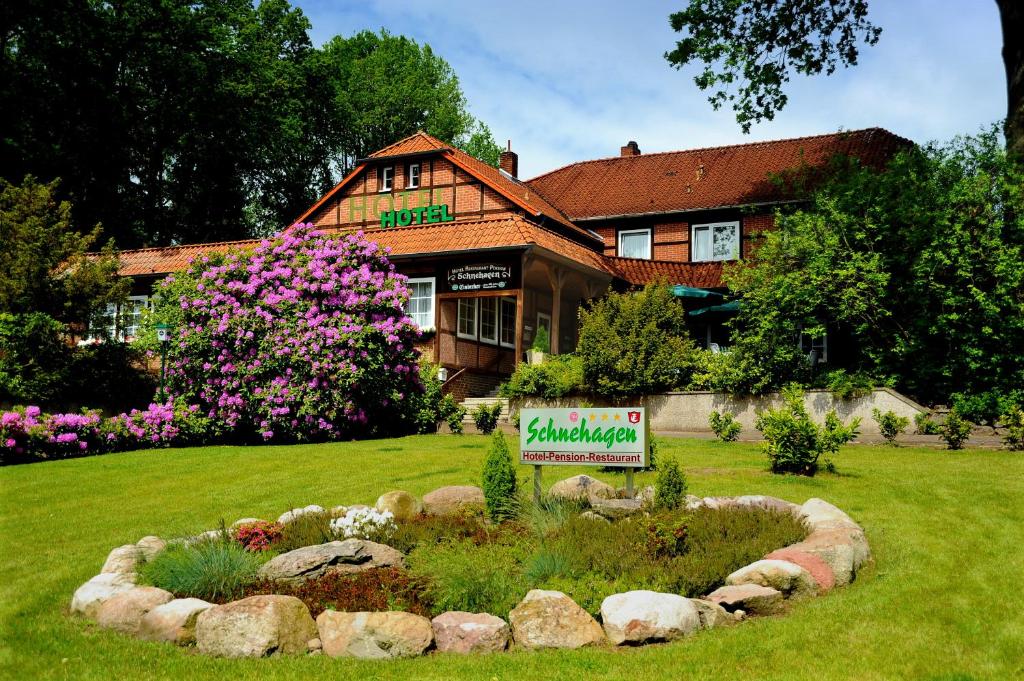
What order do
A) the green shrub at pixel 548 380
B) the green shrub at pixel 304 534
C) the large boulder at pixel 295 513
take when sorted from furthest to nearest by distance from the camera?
1. the green shrub at pixel 548 380
2. the large boulder at pixel 295 513
3. the green shrub at pixel 304 534

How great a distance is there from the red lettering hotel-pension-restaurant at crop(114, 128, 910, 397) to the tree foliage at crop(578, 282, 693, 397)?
11.3ft

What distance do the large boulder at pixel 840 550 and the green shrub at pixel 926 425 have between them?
9190 mm

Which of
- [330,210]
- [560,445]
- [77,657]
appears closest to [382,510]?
[560,445]

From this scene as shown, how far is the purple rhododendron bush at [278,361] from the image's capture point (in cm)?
1955

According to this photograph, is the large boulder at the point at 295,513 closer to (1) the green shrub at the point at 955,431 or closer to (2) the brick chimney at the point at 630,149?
(1) the green shrub at the point at 955,431

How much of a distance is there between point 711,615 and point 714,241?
26.5 metres

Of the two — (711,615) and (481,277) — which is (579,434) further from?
(481,277)

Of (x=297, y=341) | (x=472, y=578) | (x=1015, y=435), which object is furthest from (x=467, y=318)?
(x=472, y=578)

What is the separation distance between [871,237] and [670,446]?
27.5 ft

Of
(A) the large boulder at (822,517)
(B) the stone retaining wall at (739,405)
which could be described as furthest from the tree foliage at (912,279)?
(A) the large boulder at (822,517)

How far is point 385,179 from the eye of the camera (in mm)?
32219

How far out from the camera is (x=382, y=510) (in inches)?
405

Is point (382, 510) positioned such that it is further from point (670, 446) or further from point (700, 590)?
point (670, 446)

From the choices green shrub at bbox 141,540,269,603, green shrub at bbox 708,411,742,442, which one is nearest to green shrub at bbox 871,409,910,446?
green shrub at bbox 708,411,742,442
